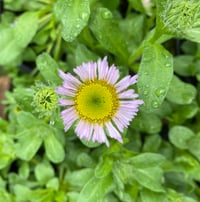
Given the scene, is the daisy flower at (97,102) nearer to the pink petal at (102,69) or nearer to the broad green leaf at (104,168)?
the pink petal at (102,69)

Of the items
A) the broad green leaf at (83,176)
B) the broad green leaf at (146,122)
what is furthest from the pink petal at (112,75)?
the broad green leaf at (83,176)

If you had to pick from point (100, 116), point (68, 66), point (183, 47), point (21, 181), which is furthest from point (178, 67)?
point (21, 181)

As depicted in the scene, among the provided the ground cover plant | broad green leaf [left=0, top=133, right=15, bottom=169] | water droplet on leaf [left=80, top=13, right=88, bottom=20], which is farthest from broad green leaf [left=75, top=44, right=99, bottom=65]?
broad green leaf [left=0, top=133, right=15, bottom=169]

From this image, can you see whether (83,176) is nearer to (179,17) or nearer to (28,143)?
(28,143)

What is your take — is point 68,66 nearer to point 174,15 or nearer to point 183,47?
point 183,47

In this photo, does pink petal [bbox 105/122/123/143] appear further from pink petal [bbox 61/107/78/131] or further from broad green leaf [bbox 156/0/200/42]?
broad green leaf [bbox 156/0/200/42]

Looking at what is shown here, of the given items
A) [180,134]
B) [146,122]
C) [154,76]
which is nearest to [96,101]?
[154,76]
